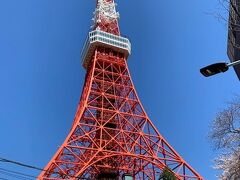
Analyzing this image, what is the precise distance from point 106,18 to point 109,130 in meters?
13.3

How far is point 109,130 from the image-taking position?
3116cm

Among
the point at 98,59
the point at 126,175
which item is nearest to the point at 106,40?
the point at 98,59

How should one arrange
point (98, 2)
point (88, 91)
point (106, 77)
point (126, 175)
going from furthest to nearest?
point (98, 2) → point (106, 77) → point (88, 91) → point (126, 175)

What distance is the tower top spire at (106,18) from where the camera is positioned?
131 feet

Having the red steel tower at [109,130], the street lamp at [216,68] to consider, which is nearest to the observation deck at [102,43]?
the red steel tower at [109,130]

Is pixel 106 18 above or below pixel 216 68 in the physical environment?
above

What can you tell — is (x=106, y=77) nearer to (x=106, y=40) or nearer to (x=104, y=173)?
(x=106, y=40)

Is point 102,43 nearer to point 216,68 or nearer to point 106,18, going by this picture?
point 106,18

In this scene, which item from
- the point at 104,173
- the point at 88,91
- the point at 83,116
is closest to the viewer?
the point at 104,173

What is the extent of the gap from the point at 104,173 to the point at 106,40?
42.4 ft

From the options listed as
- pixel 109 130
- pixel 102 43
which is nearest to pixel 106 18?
pixel 102 43

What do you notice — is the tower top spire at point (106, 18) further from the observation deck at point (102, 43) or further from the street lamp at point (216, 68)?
the street lamp at point (216, 68)

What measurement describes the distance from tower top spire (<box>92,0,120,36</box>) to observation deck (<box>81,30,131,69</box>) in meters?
1.34

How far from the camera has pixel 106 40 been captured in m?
37.4
